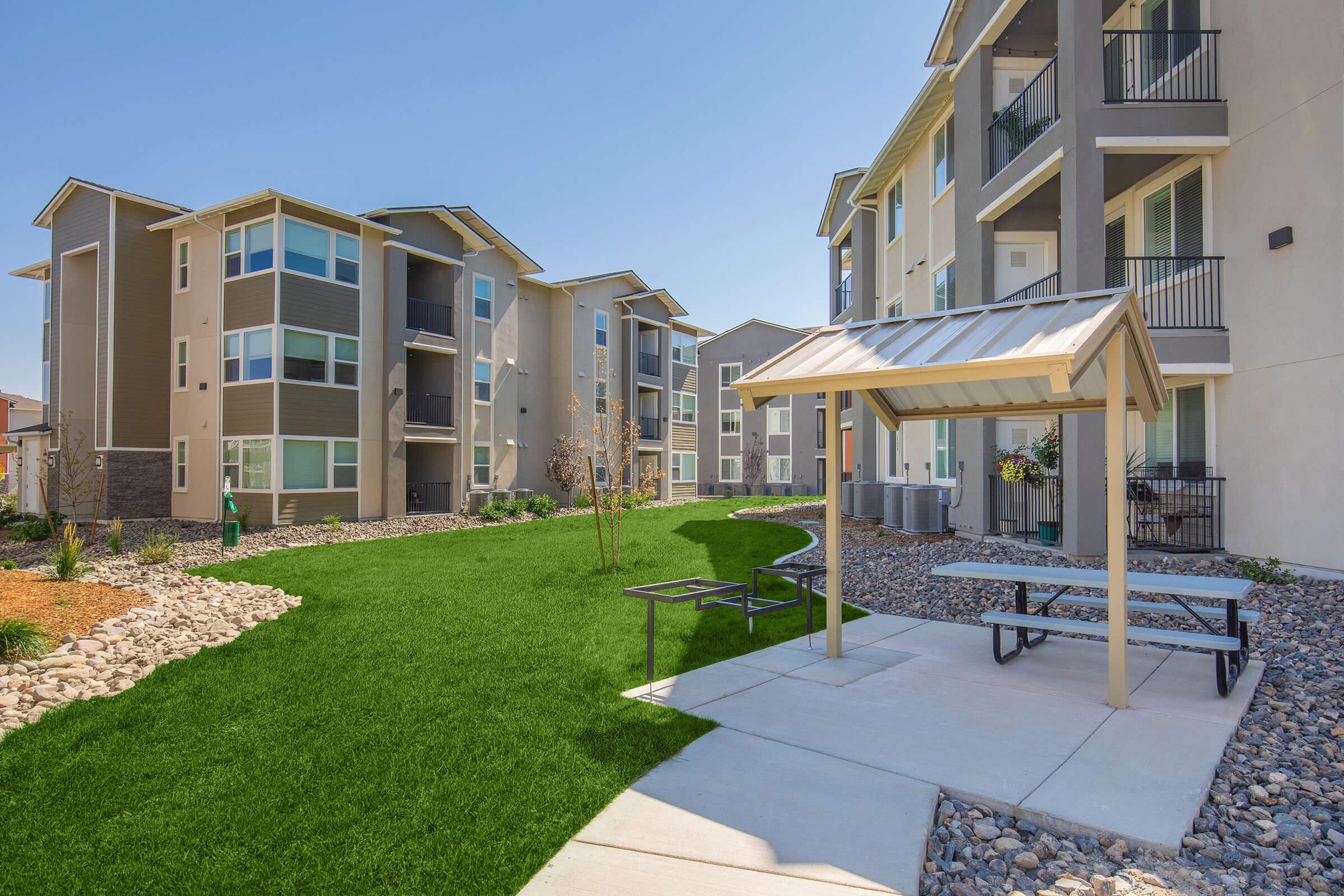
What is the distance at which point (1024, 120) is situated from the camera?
47.5ft

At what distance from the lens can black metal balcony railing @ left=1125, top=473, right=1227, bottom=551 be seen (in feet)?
38.3

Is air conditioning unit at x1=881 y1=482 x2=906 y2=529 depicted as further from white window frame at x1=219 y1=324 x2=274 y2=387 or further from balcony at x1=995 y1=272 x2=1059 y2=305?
white window frame at x1=219 y1=324 x2=274 y2=387

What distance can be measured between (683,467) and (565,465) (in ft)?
39.3

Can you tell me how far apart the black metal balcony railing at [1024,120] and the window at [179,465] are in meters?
23.8

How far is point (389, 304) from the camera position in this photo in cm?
2303

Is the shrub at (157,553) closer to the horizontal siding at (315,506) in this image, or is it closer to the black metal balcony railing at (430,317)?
the horizontal siding at (315,506)

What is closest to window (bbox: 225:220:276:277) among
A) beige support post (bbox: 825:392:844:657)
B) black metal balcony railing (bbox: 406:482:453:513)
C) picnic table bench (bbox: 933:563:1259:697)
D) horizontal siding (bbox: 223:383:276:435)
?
horizontal siding (bbox: 223:383:276:435)

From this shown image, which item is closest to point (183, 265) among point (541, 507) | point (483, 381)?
point (483, 381)

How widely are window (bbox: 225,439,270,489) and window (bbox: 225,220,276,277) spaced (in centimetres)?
496

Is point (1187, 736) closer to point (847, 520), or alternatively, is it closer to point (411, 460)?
point (847, 520)

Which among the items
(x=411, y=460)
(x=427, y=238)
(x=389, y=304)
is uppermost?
(x=427, y=238)

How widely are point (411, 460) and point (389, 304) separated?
5948mm

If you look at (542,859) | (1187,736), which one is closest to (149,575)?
(542,859)

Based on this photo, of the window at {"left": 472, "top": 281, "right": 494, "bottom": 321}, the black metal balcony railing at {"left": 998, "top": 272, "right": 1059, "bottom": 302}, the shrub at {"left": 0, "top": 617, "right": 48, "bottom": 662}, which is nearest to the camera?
the shrub at {"left": 0, "top": 617, "right": 48, "bottom": 662}
